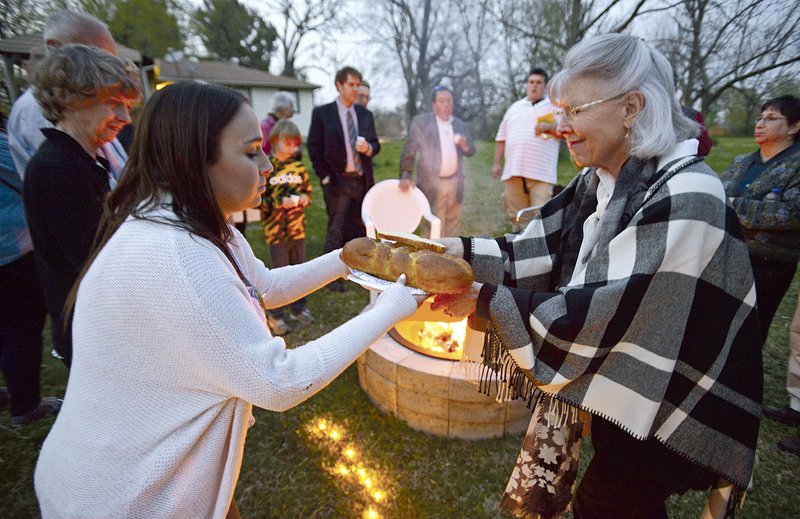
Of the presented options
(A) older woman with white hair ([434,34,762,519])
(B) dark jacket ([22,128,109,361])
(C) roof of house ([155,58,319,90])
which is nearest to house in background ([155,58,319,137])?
(C) roof of house ([155,58,319,90])

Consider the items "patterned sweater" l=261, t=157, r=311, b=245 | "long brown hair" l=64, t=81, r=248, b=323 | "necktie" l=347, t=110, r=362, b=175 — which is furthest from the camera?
"necktie" l=347, t=110, r=362, b=175

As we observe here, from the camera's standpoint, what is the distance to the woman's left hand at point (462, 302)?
1.71 m

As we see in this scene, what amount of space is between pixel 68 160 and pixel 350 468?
2.48 m

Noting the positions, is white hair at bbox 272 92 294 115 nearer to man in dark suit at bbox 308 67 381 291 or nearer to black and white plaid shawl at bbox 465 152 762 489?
man in dark suit at bbox 308 67 381 291

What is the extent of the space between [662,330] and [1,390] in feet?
15.9

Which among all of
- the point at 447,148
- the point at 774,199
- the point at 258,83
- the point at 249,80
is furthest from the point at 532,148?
the point at 249,80

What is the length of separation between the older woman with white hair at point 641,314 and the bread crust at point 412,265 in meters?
0.10

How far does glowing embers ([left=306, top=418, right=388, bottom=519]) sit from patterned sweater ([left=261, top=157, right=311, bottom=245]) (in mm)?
2371

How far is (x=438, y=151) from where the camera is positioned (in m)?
6.15

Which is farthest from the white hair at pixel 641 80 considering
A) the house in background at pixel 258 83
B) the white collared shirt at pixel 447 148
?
the house in background at pixel 258 83

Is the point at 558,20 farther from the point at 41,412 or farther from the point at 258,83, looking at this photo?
the point at 258,83

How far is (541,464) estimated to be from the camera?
1.97 metres

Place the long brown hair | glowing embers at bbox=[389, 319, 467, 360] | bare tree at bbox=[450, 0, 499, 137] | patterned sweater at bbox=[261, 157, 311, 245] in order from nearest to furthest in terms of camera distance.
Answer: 1. the long brown hair
2. glowing embers at bbox=[389, 319, 467, 360]
3. patterned sweater at bbox=[261, 157, 311, 245]
4. bare tree at bbox=[450, 0, 499, 137]

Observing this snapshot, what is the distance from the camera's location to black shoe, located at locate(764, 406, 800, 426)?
329cm
